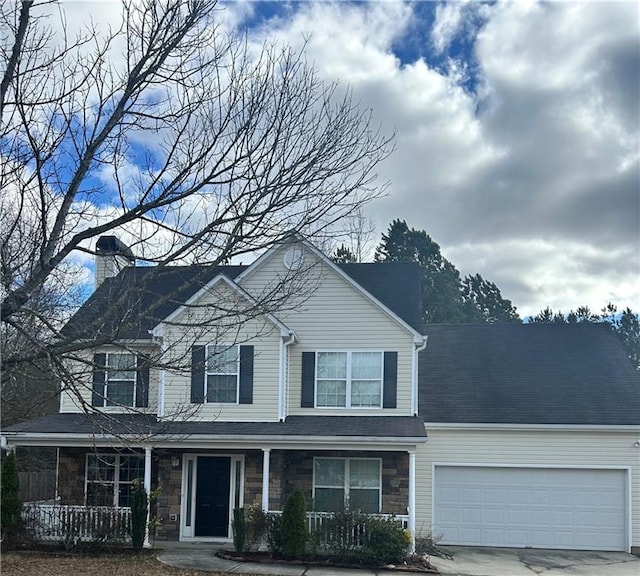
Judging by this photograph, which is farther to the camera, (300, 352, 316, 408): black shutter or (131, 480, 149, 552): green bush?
(300, 352, 316, 408): black shutter

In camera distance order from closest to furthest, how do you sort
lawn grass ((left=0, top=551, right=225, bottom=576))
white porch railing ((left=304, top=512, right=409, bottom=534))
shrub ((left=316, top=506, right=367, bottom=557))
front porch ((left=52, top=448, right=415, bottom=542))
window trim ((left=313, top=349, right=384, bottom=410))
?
1. lawn grass ((left=0, top=551, right=225, bottom=576))
2. shrub ((left=316, top=506, right=367, bottom=557))
3. white porch railing ((left=304, top=512, right=409, bottom=534))
4. front porch ((left=52, top=448, right=415, bottom=542))
5. window trim ((left=313, top=349, right=384, bottom=410))

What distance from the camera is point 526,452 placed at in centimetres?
1739

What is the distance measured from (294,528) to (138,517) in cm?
324

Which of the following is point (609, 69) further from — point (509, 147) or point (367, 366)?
point (367, 366)

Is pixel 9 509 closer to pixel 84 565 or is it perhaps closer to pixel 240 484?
pixel 84 565

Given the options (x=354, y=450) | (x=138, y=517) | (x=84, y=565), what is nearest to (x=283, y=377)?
(x=354, y=450)

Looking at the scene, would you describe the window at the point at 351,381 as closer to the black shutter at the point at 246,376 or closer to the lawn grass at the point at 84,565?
the black shutter at the point at 246,376

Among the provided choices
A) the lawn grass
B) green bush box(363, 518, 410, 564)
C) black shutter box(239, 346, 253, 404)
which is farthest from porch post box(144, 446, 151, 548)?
green bush box(363, 518, 410, 564)

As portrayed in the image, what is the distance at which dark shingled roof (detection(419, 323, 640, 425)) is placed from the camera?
17.6 m

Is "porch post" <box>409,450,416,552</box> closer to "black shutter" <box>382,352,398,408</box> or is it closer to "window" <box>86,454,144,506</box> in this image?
"black shutter" <box>382,352,398,408</box>

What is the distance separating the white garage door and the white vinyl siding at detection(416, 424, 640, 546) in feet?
0.69

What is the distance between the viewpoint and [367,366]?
17.5 meters

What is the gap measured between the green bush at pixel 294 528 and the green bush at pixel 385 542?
1.24 metres

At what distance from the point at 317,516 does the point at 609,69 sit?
10138 millimetres
